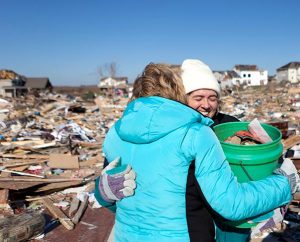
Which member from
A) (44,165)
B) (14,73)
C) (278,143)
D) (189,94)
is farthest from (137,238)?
(14,73)

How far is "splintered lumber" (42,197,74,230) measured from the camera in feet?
17.1

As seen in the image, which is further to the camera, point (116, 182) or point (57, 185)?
point (57, 185)

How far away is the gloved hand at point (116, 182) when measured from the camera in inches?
68.4

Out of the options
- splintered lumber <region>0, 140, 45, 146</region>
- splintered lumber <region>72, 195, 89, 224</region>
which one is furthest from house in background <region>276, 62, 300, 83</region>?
splintered lumber <region>72, 195, 89, 224</region>

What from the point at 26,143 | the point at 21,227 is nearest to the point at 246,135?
the point at 21,227

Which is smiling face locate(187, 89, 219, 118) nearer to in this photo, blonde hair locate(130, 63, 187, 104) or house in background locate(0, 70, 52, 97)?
blonde hair locate(130, 63, 187, 104)

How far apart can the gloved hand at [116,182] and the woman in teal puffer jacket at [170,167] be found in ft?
0.13

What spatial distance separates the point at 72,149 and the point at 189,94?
333 inches

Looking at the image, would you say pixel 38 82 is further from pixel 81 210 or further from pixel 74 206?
pixel 81 210

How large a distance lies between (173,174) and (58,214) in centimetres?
451

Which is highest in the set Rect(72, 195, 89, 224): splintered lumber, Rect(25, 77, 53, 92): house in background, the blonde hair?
the blonde hair

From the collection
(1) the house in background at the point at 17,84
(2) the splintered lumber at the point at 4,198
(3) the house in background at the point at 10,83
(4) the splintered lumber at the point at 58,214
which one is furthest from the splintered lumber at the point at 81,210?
(3) the house in background at the point at 10,83

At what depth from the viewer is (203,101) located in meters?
2.76

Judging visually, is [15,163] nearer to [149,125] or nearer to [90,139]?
[90,139]
